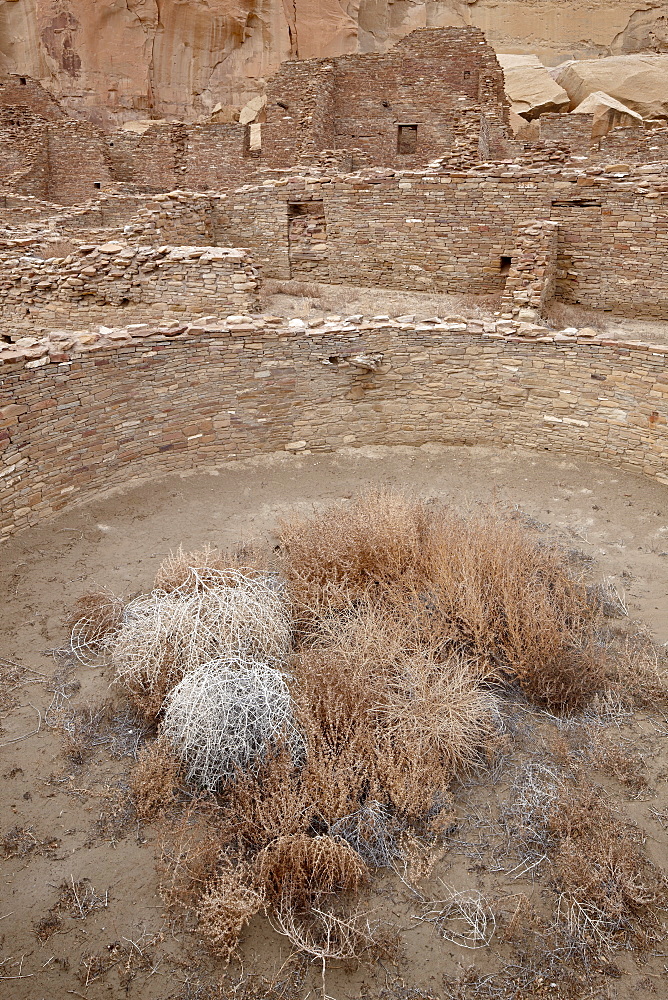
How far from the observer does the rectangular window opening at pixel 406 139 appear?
15.6 m

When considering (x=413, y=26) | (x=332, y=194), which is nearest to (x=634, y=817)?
(x=332, y=194)

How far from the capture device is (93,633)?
4.52 m

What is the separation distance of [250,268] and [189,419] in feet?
11.3

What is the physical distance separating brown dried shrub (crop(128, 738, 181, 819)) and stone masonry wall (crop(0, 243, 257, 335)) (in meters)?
6.98

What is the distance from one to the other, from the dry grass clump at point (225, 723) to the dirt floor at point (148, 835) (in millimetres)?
376

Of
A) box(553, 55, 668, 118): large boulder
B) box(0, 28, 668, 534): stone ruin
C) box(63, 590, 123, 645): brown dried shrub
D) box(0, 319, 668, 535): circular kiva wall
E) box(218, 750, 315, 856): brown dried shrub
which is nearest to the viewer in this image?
box(218, 750, 315, 856): brown dried shrub

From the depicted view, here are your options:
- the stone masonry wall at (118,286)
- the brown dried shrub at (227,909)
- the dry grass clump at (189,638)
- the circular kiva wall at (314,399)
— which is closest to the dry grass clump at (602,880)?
the brown dried shrub at (227,909)

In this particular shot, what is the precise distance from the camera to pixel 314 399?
23.6 ft

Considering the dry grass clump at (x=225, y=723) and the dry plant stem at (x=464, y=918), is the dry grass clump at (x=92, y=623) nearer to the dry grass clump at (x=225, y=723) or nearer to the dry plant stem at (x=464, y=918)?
the dry grass clump at (x=225, y=723)

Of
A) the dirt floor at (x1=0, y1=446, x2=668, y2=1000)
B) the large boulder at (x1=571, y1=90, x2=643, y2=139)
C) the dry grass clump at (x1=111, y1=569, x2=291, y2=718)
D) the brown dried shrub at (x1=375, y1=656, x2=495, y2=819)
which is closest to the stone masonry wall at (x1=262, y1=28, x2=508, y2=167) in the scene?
the large boulder at (x1=571, y1=90, x2=643, y2=139)

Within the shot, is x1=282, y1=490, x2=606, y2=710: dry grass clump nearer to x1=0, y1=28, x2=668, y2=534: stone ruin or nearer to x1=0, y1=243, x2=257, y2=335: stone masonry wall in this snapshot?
x1=0, y1=28, x2=668, y2=534: stone ruin

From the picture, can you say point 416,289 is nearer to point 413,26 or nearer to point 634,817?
point 634,817

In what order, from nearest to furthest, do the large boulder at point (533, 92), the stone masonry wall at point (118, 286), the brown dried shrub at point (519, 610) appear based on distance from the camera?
the brown dried shrub at point (519, 610)
the stone masonry wall at point (118, 286)
the large boulder at point (533, 92)

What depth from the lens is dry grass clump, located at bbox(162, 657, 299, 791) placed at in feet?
11.3
